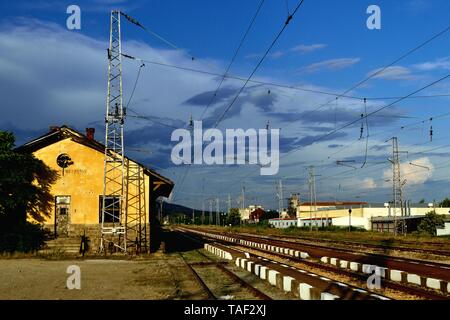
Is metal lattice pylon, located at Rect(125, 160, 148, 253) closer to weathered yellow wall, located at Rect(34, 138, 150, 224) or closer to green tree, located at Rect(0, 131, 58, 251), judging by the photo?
weathered yellow wall, located at Rect(34, 138, 150, 224)

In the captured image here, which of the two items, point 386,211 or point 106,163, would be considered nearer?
point 106,163

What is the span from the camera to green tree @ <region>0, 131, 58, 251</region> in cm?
2461

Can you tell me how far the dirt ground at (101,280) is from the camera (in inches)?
538

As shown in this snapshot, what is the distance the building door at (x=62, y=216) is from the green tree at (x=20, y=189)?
1.50 feet

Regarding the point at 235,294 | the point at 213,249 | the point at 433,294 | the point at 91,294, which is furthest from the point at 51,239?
the point at 433,294

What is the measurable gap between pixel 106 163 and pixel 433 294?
18.4m

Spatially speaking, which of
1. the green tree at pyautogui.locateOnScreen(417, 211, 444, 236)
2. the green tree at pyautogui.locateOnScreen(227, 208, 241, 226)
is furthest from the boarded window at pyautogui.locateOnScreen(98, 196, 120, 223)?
the green tree at pyautogui.locateOnScreen(227, 208, 241, 226)

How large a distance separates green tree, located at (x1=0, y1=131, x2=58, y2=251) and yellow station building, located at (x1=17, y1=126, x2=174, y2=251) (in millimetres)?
463

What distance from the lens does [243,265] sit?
808 inches

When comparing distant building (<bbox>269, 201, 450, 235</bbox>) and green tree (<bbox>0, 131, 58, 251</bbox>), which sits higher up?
green tree (<bbox>0, 131, 58, 251</bbox>)

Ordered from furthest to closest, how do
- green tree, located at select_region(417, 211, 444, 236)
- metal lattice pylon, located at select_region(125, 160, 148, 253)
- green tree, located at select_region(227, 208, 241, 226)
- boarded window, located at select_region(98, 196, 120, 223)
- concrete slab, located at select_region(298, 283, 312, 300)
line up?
green tree, located at select_region(227, 208, 241, 226) → green tree, located at select_region(417, 211, 444, 236) → metal lattice pylon, located at select_region(125, 160, 148, 253) → boarded window, located at select_region(98, 196, 120, 223) → concrete slab, located at select_region(298, 283, 312, 300)

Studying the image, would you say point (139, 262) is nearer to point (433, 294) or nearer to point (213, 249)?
point (213, 249)

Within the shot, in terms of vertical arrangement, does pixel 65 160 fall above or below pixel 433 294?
above
